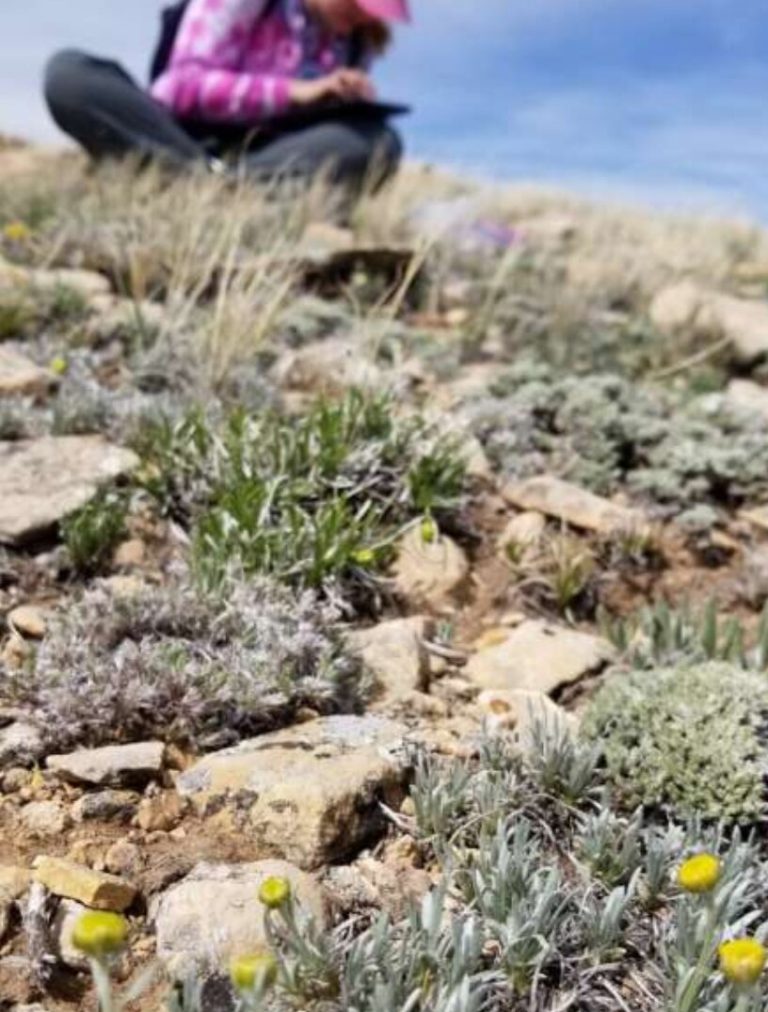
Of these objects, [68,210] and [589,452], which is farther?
[68,210]

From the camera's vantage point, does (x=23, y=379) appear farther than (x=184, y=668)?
Yes

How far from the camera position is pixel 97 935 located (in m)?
1.22

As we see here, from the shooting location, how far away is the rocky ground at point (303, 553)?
73.5 inches

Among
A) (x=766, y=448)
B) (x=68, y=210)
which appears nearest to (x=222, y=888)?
(x=766, y=448)

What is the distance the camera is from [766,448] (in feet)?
12.1

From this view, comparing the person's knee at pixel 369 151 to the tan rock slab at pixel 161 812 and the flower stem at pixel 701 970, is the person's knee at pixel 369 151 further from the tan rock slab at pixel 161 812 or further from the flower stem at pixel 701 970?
the flower stem at pixel 701 970

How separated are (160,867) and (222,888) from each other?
17 centimetres

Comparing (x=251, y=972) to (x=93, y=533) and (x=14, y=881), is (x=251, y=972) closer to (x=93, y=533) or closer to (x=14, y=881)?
(x=14, y=881)

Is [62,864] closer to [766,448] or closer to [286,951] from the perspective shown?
[286,951]

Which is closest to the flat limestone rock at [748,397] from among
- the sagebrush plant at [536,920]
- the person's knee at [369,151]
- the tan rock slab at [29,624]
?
the sagebrush plant at [536,920]

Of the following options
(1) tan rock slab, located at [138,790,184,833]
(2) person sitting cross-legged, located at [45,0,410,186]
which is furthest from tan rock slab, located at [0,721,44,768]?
(2) person sitting cross-legged, located at [45,0,410,186]

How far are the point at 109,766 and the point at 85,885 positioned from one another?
0.97 ft

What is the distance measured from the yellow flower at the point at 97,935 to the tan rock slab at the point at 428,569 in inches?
65.6

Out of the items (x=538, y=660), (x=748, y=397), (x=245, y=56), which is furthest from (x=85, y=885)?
(x=245, y=56)
